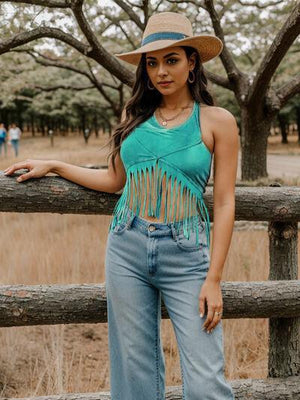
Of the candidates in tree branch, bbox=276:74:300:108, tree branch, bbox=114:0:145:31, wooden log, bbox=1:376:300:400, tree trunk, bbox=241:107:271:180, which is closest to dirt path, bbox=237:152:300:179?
tree trunk, bbox=241:107:271:180

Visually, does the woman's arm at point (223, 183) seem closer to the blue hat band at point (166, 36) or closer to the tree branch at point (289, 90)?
the blue hat band at point (166, 36)

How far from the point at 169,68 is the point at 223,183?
1.55 feet

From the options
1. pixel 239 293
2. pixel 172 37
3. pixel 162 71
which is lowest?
pixel 239 293

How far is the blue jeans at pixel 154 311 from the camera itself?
1.85 meters

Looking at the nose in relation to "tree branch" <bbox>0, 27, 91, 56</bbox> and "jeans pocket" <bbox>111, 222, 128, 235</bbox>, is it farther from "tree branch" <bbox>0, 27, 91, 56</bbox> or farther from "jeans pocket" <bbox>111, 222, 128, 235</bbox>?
"tree branch" <bbox>0, 27, 91, 56</bbox>

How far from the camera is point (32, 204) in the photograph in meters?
2.29

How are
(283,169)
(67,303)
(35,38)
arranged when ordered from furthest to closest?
(283,169) < (35,38) < (67,303)

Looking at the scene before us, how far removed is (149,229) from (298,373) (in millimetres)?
1329

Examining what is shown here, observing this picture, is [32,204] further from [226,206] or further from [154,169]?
[226,206]

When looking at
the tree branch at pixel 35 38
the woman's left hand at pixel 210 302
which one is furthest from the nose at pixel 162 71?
the tree branch at pixel 35 38

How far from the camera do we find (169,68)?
2025 mm

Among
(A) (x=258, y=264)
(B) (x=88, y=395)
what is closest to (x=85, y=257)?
(A) (x=258, y=264)

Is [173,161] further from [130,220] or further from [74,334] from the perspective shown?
[74,334]

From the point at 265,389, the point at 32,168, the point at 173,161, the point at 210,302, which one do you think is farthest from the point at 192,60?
the point at 265,389
